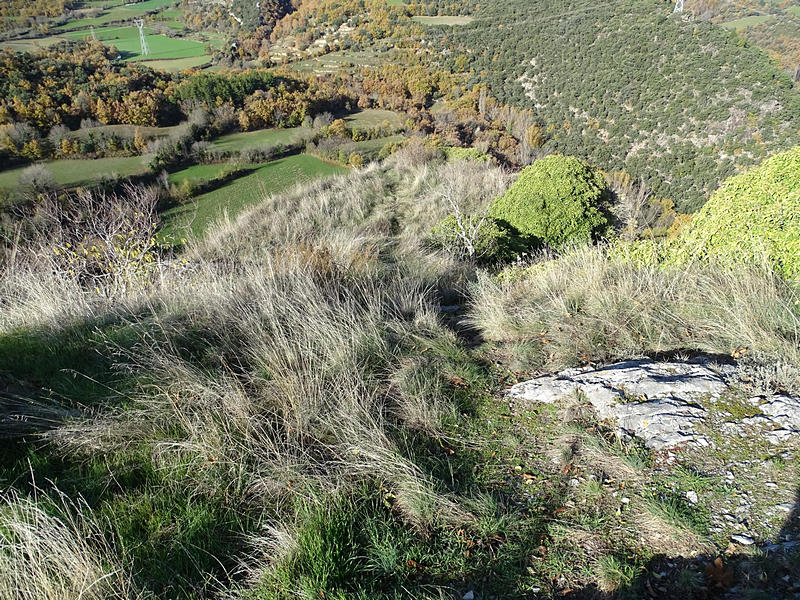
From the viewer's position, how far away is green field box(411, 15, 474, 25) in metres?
47.1

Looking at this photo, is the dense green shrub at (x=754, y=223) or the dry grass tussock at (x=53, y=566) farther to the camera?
the dense green shrub at (x=754, y=223)

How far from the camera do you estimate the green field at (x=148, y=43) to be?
44.1 metres

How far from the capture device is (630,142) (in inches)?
1320

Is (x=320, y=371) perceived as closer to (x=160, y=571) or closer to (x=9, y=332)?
(x=160, y=571)

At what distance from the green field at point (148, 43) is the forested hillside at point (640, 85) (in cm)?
3130

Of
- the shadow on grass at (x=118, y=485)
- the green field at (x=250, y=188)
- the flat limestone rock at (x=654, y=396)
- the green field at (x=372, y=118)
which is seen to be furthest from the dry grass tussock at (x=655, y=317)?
the green field at (x=372, y=118)

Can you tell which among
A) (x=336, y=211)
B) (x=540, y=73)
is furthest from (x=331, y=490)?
(x=540, y=73)

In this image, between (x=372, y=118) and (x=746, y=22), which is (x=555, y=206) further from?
(x=746, y=22)

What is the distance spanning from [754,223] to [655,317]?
1819 millimetres

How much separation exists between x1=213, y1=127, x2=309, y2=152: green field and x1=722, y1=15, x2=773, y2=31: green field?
39.0 metres

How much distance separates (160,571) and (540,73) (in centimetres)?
4938

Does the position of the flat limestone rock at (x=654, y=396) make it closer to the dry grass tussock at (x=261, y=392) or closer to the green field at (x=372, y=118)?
the dry grass tussock at (x=261, y=392)

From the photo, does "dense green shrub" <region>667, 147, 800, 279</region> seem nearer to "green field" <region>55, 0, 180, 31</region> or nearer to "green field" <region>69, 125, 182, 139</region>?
"green field" <region>69, 125, 182, 139</region>

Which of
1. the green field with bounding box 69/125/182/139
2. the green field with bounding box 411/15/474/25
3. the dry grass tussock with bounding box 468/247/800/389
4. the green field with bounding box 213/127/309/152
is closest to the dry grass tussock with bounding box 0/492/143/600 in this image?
the dry grass tussock with bounding box 468/247/800/389
